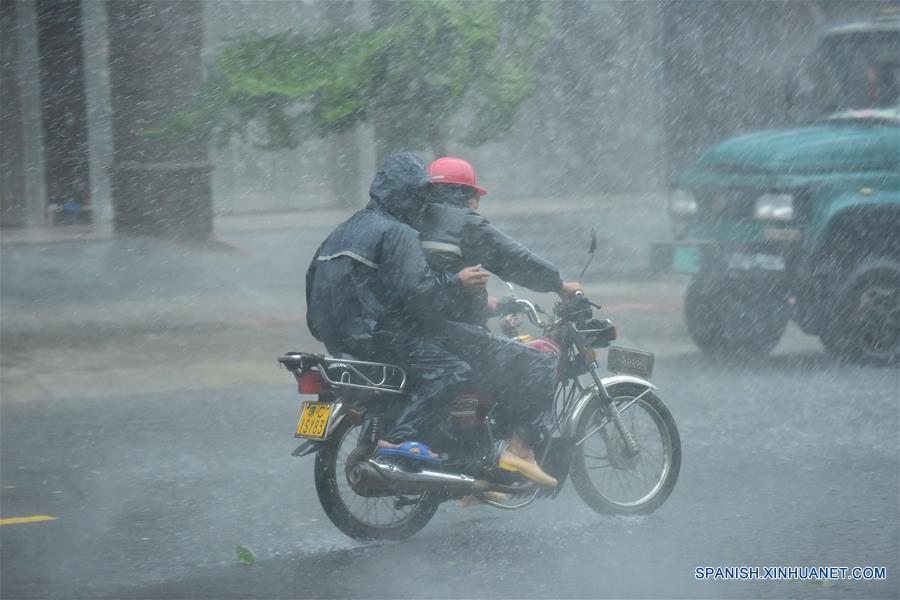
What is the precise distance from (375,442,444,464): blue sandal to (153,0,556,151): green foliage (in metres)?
7.45

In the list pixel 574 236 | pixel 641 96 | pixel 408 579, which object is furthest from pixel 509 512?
pixel 641 96

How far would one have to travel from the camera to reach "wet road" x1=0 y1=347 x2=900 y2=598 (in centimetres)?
541

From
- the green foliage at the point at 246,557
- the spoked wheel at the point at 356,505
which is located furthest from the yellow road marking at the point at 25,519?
the spoked wheel at the point at 356,505

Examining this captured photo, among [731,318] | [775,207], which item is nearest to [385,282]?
[775,207]

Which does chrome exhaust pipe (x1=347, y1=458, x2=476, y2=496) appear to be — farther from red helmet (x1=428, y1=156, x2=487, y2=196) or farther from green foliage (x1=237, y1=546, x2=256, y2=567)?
red helmet (x1=428, y1=156, x2=487, y2=196)

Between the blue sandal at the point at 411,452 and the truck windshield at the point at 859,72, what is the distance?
267 inches

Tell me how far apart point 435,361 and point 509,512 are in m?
1.21

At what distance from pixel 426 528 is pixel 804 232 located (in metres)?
5.15

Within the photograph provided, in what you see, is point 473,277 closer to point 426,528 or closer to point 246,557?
point 426,528

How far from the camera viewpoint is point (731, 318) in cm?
1085

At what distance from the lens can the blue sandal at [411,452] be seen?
5656mm

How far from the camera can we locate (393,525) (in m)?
5.96

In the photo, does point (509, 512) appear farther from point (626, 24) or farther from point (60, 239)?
point (626, 24)

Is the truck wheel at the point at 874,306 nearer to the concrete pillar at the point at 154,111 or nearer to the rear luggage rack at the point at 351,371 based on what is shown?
the rear luggage rack at the point at 351,371
